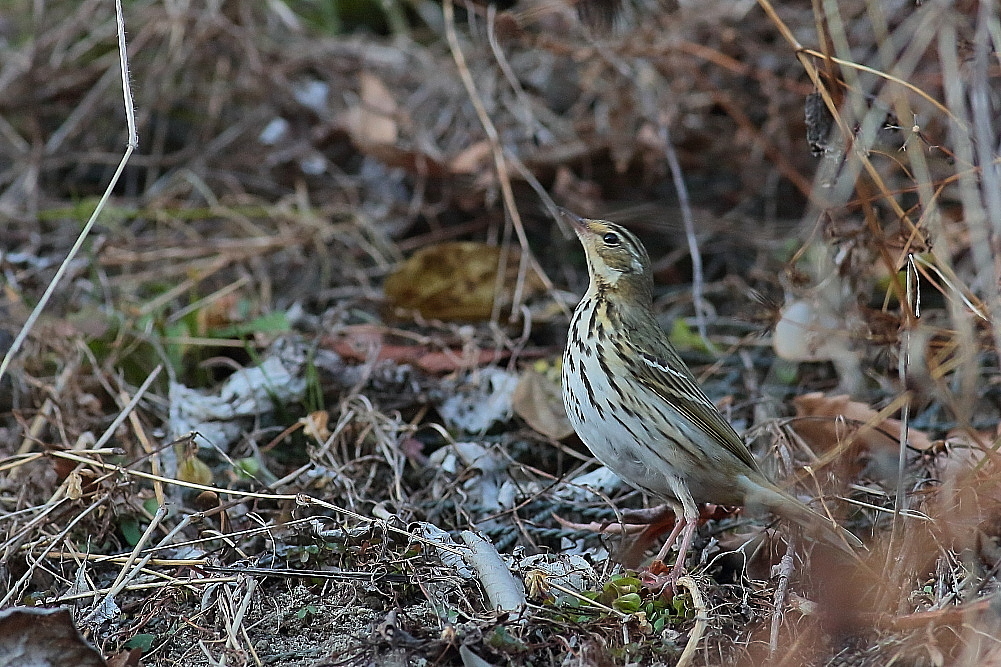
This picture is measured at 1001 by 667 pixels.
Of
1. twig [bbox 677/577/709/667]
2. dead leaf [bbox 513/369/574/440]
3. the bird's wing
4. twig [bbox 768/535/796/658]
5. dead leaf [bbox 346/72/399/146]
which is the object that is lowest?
dead leaf [bbox 513/369/574/440]

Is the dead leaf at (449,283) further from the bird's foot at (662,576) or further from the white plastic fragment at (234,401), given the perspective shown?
the bird's foot at (662,576)

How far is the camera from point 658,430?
3.93 meters

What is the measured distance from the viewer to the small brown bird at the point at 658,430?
3.92m

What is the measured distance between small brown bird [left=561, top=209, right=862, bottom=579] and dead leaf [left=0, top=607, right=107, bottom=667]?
1947mm

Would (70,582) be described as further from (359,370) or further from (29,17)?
(29,17)

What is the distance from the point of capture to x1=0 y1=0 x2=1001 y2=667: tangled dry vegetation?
332 cm

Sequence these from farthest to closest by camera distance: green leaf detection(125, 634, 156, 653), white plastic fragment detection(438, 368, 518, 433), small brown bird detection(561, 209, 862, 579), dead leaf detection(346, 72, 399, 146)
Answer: dead leaf detection(346, 72, 399, 146) → white plastic fragment detection(438, 368, 518, 433) → small brown bird detection(561, 209, 862, 579) → green leaf detection(125, 634, 156, 653)

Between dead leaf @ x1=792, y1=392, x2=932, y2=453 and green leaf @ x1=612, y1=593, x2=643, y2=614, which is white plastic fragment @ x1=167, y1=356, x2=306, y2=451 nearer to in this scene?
green leaf @ x1=612, y1=593, x2=643, y2=614

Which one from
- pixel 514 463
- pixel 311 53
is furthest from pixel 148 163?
pixel 514 463

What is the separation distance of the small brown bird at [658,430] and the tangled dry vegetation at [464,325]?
0.63 feet

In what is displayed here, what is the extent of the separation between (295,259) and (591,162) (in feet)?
6.79

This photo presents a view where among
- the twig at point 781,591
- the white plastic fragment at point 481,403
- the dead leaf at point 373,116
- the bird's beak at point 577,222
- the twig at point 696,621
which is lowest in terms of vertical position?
the white plastic fragment at point 481,403

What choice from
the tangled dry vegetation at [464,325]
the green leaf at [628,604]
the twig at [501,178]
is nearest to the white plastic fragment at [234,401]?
the tangled dry vegetation at [464,325]

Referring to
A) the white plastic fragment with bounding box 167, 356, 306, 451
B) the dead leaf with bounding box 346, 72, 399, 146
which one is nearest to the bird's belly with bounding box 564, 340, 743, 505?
the white plastic fragment with bounding box 167, 356, 306, 451
